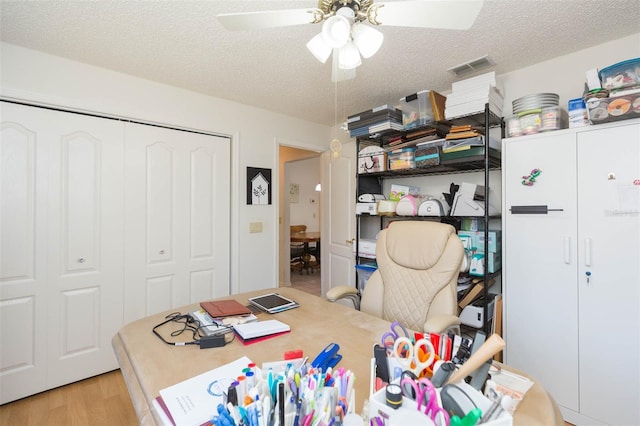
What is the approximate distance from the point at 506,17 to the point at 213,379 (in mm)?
A: 2199

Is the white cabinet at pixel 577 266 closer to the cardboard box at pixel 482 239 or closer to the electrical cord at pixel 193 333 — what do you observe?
the cardboard box at pixel 482 239

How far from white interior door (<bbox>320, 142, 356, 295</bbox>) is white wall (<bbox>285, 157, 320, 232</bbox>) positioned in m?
2.90

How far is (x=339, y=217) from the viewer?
344 centimetres

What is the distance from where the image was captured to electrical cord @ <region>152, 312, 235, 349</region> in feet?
3.82

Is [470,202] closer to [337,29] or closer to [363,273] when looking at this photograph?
[363,273]

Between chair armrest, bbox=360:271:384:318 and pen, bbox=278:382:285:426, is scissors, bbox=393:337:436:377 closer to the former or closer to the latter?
pen, bbox=278:382:285:426

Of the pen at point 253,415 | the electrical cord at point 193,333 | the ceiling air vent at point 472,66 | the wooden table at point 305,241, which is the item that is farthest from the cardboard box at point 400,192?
the wooden table at point 305,241

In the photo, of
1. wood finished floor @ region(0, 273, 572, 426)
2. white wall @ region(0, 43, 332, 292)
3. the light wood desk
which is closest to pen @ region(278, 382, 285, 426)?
the light wood desk

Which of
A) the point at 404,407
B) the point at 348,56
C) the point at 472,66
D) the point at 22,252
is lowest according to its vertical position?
the point at 404,407

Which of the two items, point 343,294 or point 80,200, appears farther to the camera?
point 80,200

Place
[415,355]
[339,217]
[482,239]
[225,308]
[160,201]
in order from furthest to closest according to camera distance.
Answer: [339,217], [160,201], [482,239], [225,308], [415,355]

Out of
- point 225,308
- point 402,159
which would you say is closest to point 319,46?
point 225,308

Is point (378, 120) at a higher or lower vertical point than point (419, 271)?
higher

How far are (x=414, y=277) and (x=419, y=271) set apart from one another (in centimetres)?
5
